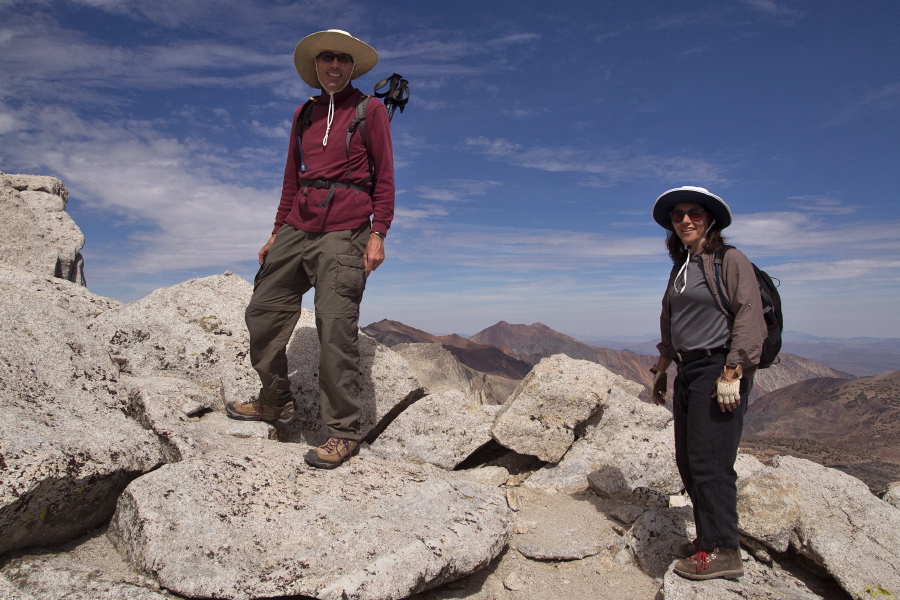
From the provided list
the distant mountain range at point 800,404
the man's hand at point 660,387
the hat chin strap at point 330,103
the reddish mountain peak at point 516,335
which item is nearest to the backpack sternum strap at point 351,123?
the hat chin strap at point 330,103

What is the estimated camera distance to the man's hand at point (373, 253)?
530cm

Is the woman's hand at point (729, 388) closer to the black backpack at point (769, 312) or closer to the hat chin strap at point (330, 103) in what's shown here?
the black backpack at point (769, 312)

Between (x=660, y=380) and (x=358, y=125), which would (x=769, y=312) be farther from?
(x=358, y=125)

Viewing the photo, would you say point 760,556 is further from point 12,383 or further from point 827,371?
point 827,371

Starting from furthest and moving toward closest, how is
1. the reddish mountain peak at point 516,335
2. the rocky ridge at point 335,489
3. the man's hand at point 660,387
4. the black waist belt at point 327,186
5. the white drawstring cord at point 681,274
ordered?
the reddish mountain peak at point 516,335
the black waist belt at point 327,186
the man's hand at point 660,387
the white drawstring cord at point 681,274
the rocky ridge at point 335,489

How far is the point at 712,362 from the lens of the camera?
401cm

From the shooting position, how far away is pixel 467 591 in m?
4.14

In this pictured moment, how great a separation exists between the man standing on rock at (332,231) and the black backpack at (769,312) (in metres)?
3.27

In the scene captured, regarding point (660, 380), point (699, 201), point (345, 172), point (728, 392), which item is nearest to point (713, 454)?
point (728, 392)

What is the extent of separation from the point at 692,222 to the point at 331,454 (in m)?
3.98

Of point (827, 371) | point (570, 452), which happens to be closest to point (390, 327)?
point (570, 452)

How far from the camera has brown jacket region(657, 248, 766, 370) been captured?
145 inches

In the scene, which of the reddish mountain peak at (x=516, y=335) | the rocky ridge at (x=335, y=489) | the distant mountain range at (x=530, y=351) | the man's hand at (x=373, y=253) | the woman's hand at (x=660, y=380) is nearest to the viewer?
the rocky ridge at (x=335, y=489)

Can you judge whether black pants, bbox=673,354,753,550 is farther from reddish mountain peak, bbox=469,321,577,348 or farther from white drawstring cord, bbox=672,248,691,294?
reddish mountain peak, bbox=469,321,577,348
